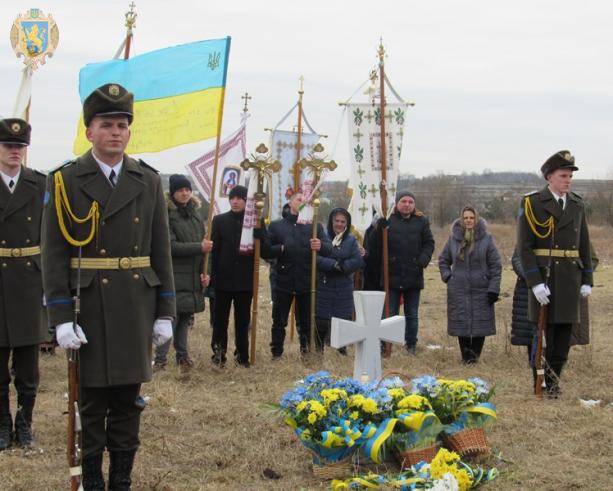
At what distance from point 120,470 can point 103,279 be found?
993mm

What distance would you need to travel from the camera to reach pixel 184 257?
8258 mm

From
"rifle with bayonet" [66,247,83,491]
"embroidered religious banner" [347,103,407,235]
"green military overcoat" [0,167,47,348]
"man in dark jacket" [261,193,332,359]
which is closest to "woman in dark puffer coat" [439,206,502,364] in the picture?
"embroidered religious banner" [347,103,407,235]

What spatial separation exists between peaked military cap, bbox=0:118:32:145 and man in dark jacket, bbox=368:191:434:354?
466 cm

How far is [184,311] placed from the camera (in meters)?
8.20

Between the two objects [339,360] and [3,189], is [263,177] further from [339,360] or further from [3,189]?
[3,189]

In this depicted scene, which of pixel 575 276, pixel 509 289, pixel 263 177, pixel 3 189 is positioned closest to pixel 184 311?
pixel 263 177

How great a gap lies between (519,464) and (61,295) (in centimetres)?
289

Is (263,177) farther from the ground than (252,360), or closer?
farther from the ground

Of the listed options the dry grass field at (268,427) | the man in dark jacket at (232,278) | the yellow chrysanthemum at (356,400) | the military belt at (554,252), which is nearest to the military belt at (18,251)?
the dry grass field at (268,427)

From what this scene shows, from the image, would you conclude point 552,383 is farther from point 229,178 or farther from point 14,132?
point 229,178

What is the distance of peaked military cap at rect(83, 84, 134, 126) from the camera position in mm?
4188

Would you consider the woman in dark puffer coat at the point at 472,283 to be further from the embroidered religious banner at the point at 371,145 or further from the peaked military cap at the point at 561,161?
→ the peaked military cap at the point at 561,161

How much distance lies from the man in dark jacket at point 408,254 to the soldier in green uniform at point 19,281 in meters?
4.60

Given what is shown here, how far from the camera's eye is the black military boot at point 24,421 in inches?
219
